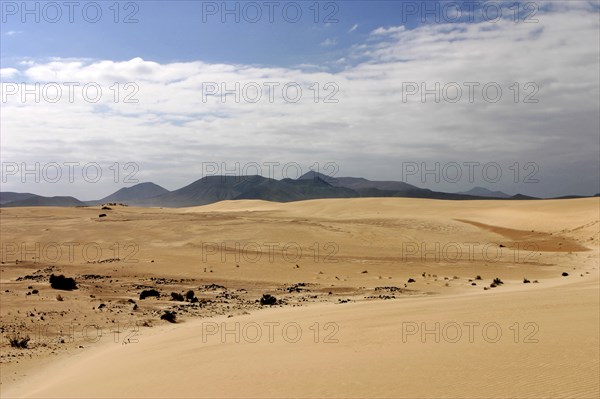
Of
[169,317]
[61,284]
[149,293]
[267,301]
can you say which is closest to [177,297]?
[149,293]

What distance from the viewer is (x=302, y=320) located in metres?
13.0

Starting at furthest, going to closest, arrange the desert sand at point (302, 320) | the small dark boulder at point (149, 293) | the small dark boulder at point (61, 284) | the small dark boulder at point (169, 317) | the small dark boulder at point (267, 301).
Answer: the small dark boulder at point (61, 284) < the small dark boulder at point (149, 293) < the small dark boulder at point (267, 301) < the small dark boulder at point (169, 317) < the desert sand at point (302, 320)

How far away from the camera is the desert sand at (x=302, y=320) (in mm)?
7883

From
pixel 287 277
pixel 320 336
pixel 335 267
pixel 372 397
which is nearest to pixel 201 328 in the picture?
pixel 320 336

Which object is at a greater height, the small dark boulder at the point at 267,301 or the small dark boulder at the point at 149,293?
the small dark boulder at the point at 149,293

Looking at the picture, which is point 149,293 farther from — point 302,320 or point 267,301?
point 302,320

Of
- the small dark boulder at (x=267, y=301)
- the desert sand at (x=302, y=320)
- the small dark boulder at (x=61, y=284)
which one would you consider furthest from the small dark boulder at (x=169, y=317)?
the small dark boulder at (x=61, y=284)

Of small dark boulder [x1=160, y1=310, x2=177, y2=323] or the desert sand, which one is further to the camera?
small dark boulder [x1=160, y1=310, x2=177, y2=323]

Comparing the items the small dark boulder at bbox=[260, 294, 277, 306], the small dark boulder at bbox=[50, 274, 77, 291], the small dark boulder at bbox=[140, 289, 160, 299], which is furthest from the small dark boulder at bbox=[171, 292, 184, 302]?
the small dark boulder at bbox=[50, 274, 77, 291]

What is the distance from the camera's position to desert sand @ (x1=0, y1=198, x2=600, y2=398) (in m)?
7.88

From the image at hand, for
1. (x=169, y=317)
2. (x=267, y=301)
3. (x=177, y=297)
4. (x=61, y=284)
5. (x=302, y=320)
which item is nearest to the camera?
(x=302, y=320)

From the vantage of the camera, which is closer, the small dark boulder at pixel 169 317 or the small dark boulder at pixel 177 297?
the small dark boulder at pixel 169 317

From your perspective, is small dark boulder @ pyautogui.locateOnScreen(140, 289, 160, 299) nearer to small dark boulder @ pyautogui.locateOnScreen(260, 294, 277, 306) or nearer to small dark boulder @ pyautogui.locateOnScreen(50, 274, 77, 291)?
small dark boulder @ pyautogui.locateOnScreen(50, 274, 77, 291)

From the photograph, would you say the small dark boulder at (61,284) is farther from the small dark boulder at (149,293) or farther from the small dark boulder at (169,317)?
the small dark boulder at (169,317)
